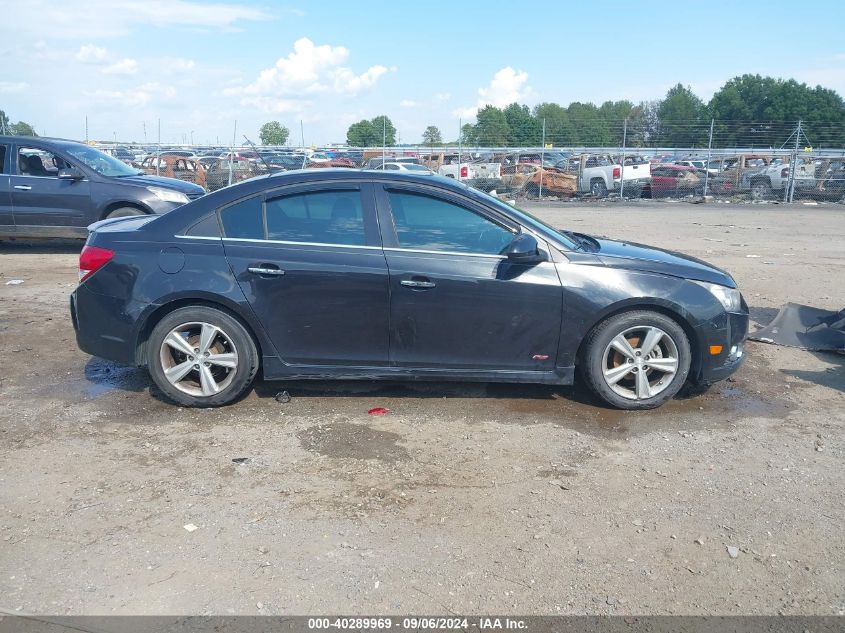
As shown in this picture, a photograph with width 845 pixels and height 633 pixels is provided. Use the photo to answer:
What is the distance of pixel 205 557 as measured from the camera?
3.30 m

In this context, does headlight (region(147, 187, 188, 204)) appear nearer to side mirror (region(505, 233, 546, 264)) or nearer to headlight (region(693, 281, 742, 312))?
side mirror (region(505, 233, 546, 264))

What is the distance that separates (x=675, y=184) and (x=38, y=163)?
73.0 feet

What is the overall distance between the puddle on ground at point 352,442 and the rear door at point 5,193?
865 centimetres

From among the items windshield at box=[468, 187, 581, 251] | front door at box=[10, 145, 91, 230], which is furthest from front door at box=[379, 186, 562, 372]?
front door at box=[10, 145, 91, 230]

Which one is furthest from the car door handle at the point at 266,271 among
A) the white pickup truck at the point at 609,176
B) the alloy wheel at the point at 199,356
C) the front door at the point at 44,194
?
the white pickup truck at the point at 609,176

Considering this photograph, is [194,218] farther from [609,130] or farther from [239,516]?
[609,130]

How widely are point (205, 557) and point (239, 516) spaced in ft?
1.25

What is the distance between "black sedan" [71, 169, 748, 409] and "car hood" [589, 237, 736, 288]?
1.0 inches

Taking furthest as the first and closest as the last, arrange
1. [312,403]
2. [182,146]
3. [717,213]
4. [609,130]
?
[609,130]
[182,146]
[717,213]
[312,403]

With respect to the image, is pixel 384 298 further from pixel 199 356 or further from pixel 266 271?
pixel 199 356

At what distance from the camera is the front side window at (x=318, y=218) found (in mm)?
5023

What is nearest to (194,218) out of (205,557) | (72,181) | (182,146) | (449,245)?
(449,245)

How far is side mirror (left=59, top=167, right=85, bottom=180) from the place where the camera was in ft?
36.0

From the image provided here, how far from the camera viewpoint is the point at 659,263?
16.7 ft
